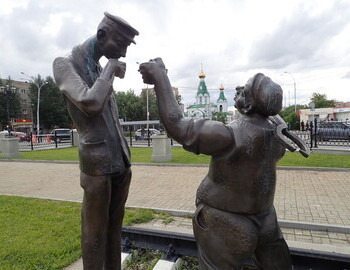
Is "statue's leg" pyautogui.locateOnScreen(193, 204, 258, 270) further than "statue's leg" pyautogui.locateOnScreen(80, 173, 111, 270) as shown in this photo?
No

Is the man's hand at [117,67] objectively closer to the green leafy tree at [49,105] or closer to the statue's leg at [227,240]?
the statue's leg at [227,240]

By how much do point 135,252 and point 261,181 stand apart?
2554 mm

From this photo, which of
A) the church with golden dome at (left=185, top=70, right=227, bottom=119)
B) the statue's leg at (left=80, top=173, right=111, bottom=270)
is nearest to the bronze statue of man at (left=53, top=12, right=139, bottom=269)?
the statue's leg at (left=80, top=173, right=111, bottom=270)

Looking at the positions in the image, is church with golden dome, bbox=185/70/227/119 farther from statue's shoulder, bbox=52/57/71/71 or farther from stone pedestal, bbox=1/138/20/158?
statue's shoulder, bbox=52/57/71/71

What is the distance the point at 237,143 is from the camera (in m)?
1.86

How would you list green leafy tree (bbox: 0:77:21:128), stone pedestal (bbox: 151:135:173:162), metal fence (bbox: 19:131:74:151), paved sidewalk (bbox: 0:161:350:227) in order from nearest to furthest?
paved sidewalk (bbox: 0:161:350:227), stone pedestal (bbox: 151:135:173:162), metal fence (bbox: 19:131:74:151), green leafy tree (bbox: 0:77:21:128)

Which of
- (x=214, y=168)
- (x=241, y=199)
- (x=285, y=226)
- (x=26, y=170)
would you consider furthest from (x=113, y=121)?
(x=26, y=170)

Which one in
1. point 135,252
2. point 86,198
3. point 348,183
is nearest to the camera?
point 86,198

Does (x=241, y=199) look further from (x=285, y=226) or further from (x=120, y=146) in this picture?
(x=285, y=226)

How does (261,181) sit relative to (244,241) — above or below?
above

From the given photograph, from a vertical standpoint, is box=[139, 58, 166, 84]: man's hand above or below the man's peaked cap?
below

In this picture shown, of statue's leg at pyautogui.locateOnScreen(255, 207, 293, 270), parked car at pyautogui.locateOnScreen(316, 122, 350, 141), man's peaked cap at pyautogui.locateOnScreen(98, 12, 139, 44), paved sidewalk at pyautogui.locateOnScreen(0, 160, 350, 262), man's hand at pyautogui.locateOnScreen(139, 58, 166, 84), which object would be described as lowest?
paved sidewalk at pyautogui.locateOnScreen(0, 160, 350, 262)

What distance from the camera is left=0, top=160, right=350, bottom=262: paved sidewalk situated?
487cm

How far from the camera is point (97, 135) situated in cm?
200
